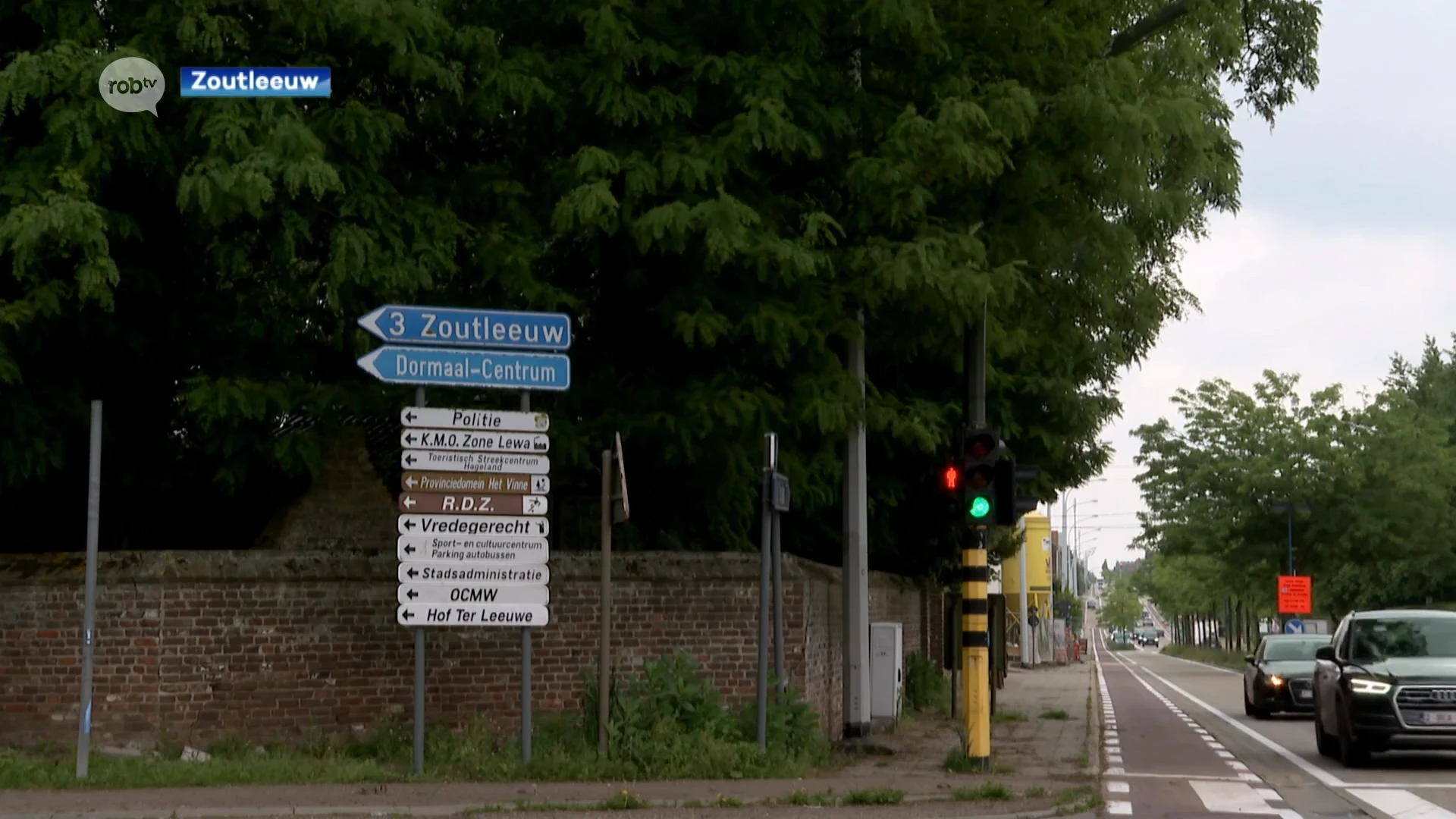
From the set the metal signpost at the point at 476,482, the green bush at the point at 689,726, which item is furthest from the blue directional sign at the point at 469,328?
the green bush at the point at 689,726

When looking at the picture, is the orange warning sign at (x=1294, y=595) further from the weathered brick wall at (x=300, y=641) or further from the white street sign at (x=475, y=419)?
the white street sign at (x=475, y=419)

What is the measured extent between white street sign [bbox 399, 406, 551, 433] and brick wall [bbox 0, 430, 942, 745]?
1659 millimetres

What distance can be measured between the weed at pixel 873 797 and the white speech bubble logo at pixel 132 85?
795 cm

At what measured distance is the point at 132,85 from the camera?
47.3 feet

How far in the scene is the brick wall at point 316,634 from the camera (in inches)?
598

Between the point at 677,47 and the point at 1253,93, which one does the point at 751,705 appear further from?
the point at 1253,93

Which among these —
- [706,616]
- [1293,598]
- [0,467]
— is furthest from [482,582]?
[1293,598]

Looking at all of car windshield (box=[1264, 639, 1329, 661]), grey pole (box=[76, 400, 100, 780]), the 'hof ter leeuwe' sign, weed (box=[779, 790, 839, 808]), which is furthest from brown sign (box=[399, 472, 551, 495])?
car windshield (box=[1264, 639, 1329, 661])

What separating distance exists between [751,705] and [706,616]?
95 cm

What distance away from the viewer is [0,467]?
15477 millimetres

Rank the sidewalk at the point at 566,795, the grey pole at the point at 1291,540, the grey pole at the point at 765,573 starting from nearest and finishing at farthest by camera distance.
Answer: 1. the sidewalk at the point at 566,795
2. the grey pole at the point at 765,573
3. the grey pole at the point at 1291,540

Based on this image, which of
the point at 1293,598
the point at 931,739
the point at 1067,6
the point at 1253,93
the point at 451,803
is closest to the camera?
the point at 451,803

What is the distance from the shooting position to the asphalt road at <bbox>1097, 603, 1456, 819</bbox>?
558 inches

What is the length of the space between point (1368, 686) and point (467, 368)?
970 centimetres
